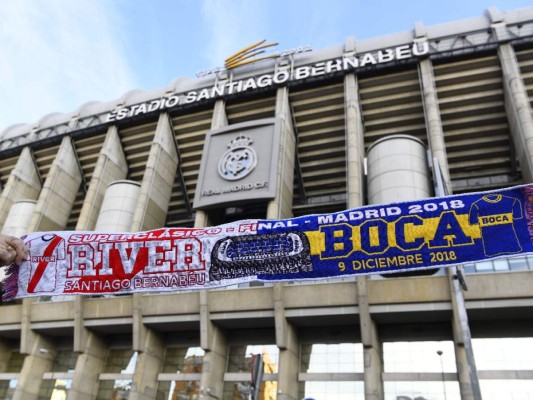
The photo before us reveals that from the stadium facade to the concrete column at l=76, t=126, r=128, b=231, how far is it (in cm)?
18

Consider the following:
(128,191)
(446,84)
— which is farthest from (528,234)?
(128,191)

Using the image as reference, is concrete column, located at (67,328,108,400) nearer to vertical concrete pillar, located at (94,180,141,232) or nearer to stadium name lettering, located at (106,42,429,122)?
vertical concrete pillar, located at (94,180,141,232)

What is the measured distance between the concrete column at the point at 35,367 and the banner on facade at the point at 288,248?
77.8 ft

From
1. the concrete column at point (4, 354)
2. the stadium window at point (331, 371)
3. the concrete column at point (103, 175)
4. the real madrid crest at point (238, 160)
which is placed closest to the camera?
the stadium window at point (331, 371)

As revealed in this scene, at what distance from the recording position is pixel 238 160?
107 ft

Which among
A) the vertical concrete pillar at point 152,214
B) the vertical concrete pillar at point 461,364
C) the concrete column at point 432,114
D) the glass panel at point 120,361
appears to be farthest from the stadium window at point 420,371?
the glass panel at point 120,361

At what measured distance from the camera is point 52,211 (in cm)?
3853

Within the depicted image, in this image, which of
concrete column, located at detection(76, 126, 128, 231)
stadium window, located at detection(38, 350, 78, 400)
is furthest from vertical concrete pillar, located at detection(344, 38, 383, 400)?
stadium window, located at detection(38, 350, 78, 400)

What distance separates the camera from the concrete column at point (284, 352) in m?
25.3

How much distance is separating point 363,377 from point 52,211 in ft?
96.8

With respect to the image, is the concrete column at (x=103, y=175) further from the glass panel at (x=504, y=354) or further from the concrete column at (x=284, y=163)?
the glass panel at (x=504, y=354)

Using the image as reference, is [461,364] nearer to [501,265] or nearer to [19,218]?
[501,265]

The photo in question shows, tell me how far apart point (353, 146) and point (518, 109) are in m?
10.9

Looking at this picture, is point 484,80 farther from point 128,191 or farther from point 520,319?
point 128,191
